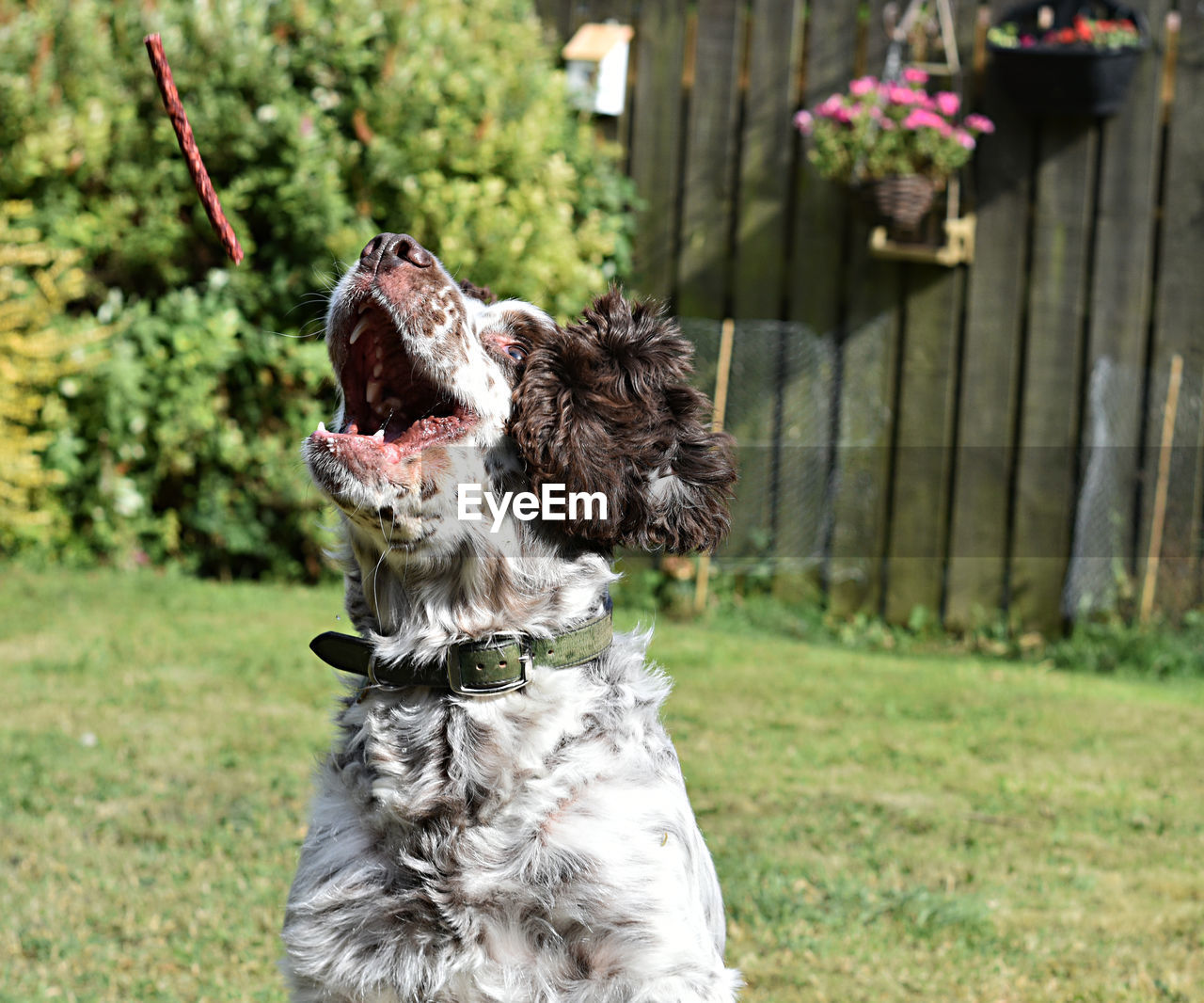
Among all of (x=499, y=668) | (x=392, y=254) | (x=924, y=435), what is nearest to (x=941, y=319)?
(x=924, y=435)

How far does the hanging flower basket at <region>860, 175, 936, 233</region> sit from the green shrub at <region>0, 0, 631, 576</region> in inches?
54.9

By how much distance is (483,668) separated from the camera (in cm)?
225

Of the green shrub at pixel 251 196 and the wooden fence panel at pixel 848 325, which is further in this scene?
the wooden fence panel at pixel 848 325

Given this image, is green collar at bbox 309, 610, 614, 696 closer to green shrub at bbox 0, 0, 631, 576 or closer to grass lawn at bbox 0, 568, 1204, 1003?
grass lawn at bbox 0, 568, 1204, 1003

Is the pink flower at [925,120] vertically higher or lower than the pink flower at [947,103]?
lower

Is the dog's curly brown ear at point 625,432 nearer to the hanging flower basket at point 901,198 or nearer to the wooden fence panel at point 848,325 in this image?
the hanging flower basket at point 901,198

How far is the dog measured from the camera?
6.95ft

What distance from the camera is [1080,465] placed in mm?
6410

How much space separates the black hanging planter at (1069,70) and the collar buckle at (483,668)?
4931mm

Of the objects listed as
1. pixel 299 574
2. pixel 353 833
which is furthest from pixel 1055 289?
pixel 353 833

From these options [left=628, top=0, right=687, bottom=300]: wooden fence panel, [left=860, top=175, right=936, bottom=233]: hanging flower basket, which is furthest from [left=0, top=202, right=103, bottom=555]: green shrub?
[left=860, top=175, right=936, bottom=233]: hanging flower basket

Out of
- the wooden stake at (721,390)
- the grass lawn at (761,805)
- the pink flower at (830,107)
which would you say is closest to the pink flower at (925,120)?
the pink flower at (830,107)

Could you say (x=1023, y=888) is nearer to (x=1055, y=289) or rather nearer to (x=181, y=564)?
(x=1055, y=289)

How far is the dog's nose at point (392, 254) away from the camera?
2.32 metres
